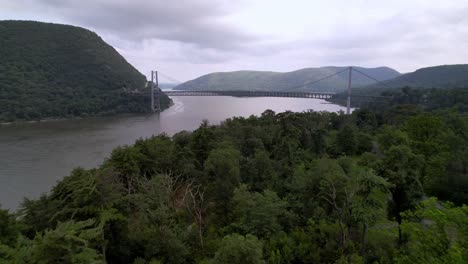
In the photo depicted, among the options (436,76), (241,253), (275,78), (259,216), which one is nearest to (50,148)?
(259,216)

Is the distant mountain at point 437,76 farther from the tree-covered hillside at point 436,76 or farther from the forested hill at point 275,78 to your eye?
the forested hill at point 275,78

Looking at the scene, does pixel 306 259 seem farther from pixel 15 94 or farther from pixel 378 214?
pixel 15 94

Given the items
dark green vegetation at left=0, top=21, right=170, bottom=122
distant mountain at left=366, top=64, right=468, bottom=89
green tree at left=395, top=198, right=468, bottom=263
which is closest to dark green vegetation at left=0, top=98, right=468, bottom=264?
green tree at left=395, top=198, right=468, bottom=263

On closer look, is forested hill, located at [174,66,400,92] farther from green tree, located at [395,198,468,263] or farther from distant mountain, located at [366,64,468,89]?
green tree, located at [395,198,468,263]

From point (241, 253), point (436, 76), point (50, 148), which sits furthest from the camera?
point (436, 76)

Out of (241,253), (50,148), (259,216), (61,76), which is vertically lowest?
(50,148)

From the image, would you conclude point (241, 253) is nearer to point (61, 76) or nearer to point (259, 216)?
point (259, 216)

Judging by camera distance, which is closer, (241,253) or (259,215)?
(241,253)

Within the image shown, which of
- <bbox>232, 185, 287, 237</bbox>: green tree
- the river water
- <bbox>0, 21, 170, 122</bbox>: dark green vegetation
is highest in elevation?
<bbox>0, 21, 170, 122</bbox>: dark green vegetation
